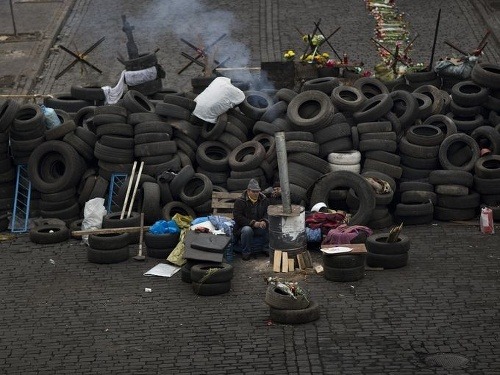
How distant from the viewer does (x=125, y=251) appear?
19.7 m

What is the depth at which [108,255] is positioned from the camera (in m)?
19.6

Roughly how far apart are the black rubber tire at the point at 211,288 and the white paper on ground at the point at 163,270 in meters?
1.11

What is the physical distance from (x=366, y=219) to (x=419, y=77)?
5922 mm

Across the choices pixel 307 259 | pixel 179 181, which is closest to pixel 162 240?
pixel 179 181

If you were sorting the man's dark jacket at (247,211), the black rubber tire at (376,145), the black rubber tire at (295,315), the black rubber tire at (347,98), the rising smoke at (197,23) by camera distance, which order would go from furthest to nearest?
the rising smoke at (197,23), the black rubber tire at (347,98), the black rubber tire at (376,145), the man's dark jacket at (247,211), the black rubber tire at (295,315)

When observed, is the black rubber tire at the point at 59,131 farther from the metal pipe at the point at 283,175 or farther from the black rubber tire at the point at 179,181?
the metal pipe at the point at 283,175

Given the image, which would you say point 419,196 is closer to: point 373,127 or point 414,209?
point 414,209

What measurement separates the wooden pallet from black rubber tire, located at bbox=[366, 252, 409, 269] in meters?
3.04

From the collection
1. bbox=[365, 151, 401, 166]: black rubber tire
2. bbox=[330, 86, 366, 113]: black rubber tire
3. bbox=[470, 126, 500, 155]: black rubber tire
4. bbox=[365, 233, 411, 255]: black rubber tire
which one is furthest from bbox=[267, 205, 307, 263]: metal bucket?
bbox=[470, 126, 500, 155]: black rubber tire

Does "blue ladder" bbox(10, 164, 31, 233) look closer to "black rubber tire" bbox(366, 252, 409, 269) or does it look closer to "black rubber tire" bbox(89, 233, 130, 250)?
"black rubber tire" bbox(89, 233, 130, 250)

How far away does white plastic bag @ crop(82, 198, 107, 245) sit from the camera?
20.8 m

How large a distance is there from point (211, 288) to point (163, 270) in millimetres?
1492

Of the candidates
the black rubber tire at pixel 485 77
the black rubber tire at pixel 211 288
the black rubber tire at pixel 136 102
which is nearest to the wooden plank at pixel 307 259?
the black rubber tire at pixel 211 288

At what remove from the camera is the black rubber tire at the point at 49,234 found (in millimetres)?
20734
